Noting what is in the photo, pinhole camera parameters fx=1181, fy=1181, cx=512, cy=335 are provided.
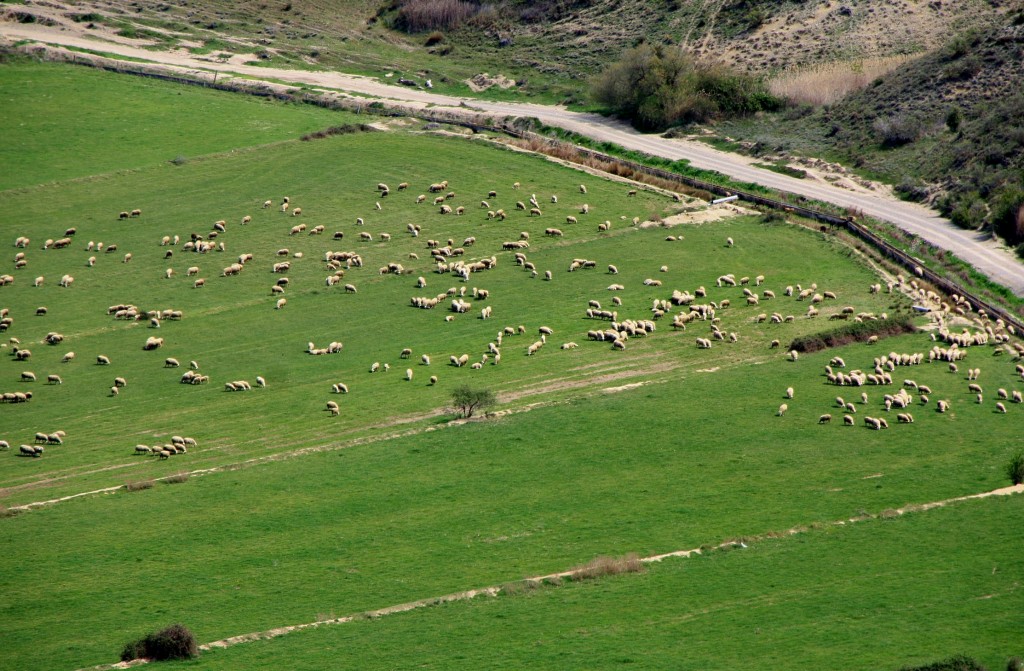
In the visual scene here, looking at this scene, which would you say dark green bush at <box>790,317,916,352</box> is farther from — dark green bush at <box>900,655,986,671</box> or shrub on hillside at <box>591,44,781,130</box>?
shrub on hillside at <box>591,44,781,130</box>

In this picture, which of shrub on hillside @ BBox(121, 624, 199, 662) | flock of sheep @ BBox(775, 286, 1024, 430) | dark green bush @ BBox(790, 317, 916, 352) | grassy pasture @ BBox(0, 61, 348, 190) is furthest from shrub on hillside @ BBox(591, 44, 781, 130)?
shrub on hillside @ BBox(121, 624, 199, 662)

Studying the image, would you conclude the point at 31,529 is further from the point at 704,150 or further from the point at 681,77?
the point at 681,77

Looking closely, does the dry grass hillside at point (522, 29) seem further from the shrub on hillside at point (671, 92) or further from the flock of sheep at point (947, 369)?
the flock of sheep at point (947, 369)

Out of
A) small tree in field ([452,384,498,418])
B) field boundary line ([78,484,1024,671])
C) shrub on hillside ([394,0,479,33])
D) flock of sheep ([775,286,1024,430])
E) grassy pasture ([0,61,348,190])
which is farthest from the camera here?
shrub on hillside ([394,0,479,33])

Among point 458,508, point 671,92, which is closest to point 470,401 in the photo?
point 458,508

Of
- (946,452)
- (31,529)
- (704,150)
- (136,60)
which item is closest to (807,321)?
(946,452)

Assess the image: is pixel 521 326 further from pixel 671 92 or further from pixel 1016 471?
pixel 671 92
